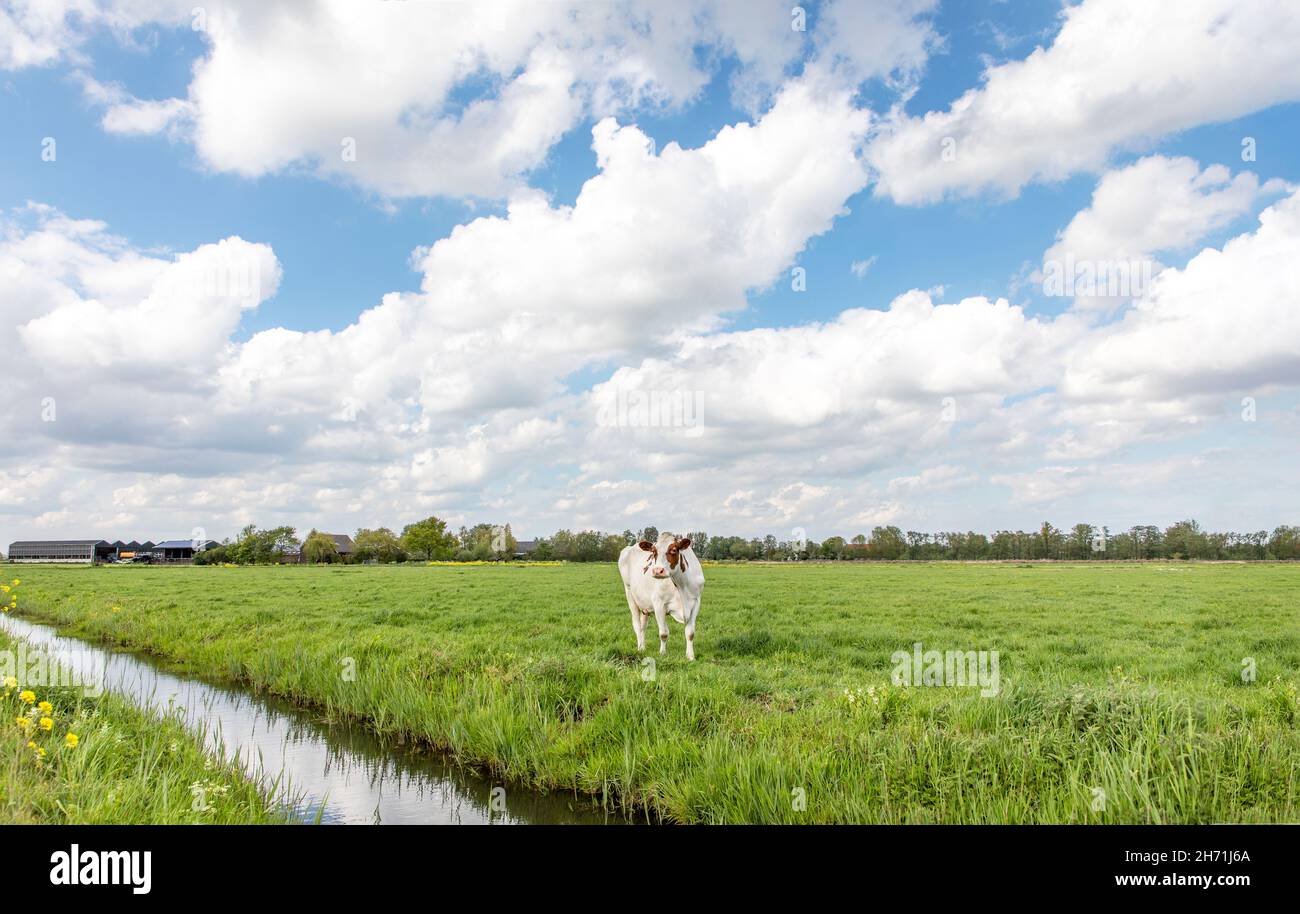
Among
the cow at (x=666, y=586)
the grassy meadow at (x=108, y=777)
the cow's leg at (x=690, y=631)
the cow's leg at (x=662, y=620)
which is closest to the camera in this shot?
the grassy meadow at (x=108, y=777)

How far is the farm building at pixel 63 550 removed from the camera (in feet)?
472

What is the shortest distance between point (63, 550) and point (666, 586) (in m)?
185

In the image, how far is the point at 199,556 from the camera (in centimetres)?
9812

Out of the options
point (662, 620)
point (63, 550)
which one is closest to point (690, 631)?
point (662, 620)

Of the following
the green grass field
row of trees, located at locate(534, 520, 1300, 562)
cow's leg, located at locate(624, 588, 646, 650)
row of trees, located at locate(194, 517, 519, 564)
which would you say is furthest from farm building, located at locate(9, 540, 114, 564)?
cow's leg, located at locate(624, 588, 646, 650)

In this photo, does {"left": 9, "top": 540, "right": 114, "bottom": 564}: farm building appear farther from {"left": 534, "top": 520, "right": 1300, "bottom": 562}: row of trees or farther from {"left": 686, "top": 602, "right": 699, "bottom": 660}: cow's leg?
{"left": 686, "top": 602, "right": 699, "bottom": 660}: cow's leg

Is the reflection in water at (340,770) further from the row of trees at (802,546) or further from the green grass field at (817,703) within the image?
the row of trees at (802,546)

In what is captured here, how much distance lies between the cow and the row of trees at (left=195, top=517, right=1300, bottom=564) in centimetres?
7511

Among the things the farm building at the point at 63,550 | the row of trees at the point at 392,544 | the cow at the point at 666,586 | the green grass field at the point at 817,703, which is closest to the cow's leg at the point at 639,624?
the cow at the point at 666,586

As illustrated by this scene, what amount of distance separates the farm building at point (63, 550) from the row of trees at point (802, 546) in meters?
59.4

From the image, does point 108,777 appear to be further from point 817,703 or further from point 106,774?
point 817,703

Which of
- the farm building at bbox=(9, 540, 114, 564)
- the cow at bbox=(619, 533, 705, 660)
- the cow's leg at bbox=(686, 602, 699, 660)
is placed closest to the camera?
the cow's leg at bbox=(686, 602, 699, 660)

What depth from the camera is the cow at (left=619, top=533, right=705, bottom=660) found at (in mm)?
13906

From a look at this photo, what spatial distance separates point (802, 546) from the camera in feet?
344
